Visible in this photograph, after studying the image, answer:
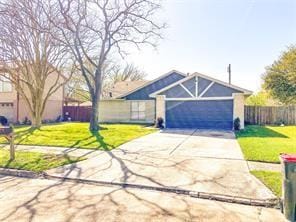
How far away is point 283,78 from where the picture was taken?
26.6 meters

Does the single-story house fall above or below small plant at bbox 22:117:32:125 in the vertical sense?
above

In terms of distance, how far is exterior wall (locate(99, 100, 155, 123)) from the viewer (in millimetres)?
24984

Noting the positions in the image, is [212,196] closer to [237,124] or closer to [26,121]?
[237,124]

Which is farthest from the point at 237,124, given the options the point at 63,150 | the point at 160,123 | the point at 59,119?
the point at 59,119

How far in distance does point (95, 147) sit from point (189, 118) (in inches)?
405

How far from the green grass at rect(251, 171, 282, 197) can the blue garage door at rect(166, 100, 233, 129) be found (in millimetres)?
11963

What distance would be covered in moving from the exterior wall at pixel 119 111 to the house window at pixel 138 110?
0.33 metres

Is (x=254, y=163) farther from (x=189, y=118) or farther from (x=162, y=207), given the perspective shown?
(x=189, y=118)

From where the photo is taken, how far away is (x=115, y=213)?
14.6ft

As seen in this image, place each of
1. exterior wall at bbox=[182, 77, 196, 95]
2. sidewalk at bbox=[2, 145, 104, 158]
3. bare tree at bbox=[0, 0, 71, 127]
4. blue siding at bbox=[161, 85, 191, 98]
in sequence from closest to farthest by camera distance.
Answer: sidewalk at bbox=[2, 145, 104, 158]
bare tree at bbox=[0, 0, 71, 127]
exterior wall at bbox=[182, 77, 196, 95]
blue siding at bbox=[161, 85, 191, 98]

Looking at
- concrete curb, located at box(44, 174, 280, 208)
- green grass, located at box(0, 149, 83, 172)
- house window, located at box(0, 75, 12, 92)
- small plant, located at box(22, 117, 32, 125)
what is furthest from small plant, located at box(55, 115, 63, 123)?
concrete curb, located at box(44, 174, 280, 208)

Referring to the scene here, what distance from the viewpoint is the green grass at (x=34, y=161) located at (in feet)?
25.3

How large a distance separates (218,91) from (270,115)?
710cm

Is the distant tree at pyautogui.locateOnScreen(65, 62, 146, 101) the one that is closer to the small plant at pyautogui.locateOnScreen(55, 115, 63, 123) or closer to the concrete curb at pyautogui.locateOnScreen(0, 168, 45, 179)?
the small plant at pyautogui.locateOnScreen(55, 115, 63, 123)
